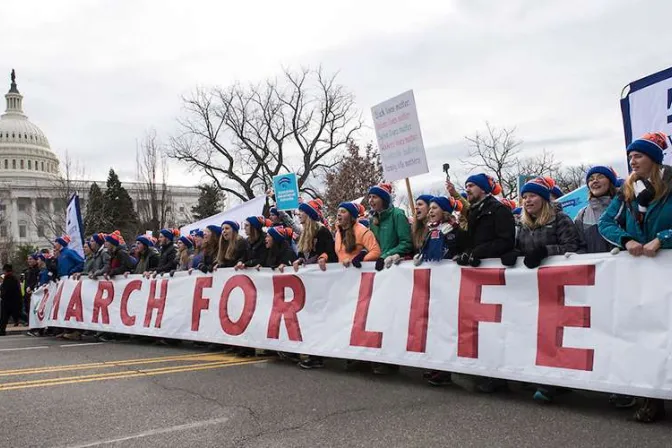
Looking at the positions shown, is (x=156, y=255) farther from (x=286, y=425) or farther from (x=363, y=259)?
(x=286, y=425)

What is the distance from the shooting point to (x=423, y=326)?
19.4 ft

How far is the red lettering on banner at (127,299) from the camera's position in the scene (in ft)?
32.2

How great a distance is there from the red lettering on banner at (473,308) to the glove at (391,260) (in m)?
0.84

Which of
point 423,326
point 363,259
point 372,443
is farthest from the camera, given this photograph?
point 363,259

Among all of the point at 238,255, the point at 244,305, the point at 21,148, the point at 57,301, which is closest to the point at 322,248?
the point at 244,305

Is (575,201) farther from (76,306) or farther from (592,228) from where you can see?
(76,306)

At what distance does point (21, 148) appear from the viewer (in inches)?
4247

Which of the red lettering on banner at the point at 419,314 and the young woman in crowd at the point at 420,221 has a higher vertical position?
the young woman in crowd at the point at 420,221

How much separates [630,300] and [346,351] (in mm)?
2916

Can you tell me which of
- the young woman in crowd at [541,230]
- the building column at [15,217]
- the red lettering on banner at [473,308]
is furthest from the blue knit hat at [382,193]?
the building column at [15,217]

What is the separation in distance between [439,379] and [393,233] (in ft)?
5.77

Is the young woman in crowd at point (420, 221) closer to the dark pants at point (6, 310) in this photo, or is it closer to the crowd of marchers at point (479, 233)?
the crowd of marchers at point (479, 233)

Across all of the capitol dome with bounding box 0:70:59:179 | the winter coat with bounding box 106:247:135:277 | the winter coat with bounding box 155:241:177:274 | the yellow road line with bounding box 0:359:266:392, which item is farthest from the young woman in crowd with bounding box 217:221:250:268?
the capitol dome with bounding box 0:70:59:179

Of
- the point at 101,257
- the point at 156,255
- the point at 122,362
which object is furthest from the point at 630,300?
the point at 101,257
